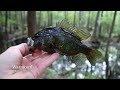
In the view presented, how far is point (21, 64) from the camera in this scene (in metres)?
1.46

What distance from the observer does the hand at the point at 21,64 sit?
Answer: 1396 mm

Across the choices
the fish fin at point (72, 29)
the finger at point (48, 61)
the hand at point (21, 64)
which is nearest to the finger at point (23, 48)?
the hand at point (21, 64)

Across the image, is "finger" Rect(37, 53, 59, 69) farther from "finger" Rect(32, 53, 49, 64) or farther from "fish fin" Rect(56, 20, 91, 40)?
"fish fin" Rect(56, 20, 91, 40)

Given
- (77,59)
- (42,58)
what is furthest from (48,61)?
(77,59)

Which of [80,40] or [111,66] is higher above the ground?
[80,40]

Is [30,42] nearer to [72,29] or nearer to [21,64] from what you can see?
[21,64]

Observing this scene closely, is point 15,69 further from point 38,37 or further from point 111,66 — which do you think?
point 111,66

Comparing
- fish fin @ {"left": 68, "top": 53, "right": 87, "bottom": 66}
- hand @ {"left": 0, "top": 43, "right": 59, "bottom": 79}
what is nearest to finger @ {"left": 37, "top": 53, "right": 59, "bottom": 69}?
hand @ {"left": 0, "top": 43, "right": 59, "bottom": 79}

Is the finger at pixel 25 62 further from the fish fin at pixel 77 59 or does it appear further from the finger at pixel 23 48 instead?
the fish fin at pixel 77 59

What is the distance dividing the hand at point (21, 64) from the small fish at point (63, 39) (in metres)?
0.07

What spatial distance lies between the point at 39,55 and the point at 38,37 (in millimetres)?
146

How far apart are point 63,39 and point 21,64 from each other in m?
0.29
